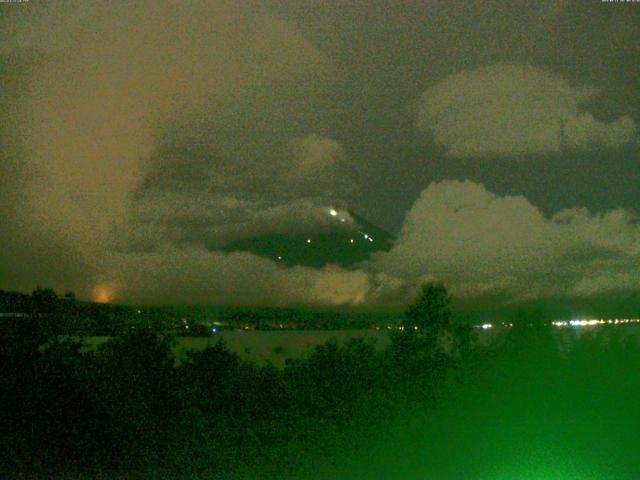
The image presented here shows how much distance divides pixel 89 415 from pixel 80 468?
0.96 m

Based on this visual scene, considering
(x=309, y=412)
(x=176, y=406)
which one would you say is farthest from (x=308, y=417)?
(x=176, y=406)

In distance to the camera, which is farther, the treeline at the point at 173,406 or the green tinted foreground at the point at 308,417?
the treeline at the point at 173,406

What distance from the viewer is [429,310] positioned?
1323 centimetres

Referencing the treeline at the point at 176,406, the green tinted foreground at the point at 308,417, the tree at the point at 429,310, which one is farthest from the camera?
the tree at the point at 429,310

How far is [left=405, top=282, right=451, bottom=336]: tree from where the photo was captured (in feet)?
43.3

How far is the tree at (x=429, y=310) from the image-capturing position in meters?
13.2

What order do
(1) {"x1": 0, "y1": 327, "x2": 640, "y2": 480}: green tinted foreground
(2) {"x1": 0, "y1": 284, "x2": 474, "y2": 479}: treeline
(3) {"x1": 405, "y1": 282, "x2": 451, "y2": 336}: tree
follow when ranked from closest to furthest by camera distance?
1. (1) {"x1": 0, "y1": 327, "x2": 640, "y2": 480}: green tinted foreground
2. (2) {"x1": 0, "y1": 284, "x2": 474, "y2": 479}: treeline
3. (3) {"x1": 405, "y1": 282, "x2": 451, "y2": 336}: tree

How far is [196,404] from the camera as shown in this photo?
10.6 m

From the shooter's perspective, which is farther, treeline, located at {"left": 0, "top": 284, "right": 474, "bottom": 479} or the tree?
the tree

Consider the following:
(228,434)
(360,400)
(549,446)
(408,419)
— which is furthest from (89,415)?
(549,446)

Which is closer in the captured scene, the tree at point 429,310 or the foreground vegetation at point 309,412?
the foreground vegetation at point 309,412

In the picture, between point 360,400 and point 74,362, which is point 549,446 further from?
point 74,362

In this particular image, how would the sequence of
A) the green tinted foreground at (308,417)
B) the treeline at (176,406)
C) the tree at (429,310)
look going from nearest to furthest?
the green tinted foreground at (308,417)
the treeline at (176,406)
the tree at (429,310)

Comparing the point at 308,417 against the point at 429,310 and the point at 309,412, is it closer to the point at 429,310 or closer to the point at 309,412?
the point at 309,412
